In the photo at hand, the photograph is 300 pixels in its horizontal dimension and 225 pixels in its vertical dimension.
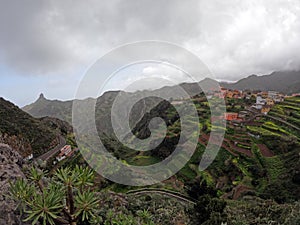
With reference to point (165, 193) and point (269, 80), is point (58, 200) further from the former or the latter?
point (269, 80)

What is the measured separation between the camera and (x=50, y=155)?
3172 centimetres

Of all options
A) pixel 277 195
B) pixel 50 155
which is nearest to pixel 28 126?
pixel 50 155

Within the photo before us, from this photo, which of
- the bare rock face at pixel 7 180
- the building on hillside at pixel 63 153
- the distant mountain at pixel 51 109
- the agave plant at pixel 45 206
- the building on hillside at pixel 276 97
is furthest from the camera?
the distant mountain at pixel 51 109

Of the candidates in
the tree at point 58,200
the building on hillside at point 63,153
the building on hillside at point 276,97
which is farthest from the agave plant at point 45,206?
the building on hillside at point 276,97

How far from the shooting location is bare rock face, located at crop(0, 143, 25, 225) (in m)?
2.58

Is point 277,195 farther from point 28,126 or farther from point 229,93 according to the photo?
point 229,93

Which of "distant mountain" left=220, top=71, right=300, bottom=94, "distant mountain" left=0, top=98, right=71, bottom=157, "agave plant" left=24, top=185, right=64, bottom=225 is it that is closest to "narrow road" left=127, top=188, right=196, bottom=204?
"agave plant" left=24, top=185, right=64, bottom=225

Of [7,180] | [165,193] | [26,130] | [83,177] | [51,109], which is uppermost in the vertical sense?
[51,109]

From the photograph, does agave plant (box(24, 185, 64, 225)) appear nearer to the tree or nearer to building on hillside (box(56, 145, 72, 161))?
the tree

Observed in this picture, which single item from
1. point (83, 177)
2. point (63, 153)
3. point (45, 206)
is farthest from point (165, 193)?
Answer: point (63, 153)

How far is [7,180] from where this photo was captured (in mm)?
3178

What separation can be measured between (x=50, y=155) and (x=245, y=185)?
76.5 ft

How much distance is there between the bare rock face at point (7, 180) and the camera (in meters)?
2.58

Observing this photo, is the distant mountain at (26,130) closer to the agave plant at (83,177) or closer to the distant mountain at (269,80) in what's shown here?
the agave plant at (83,177)
